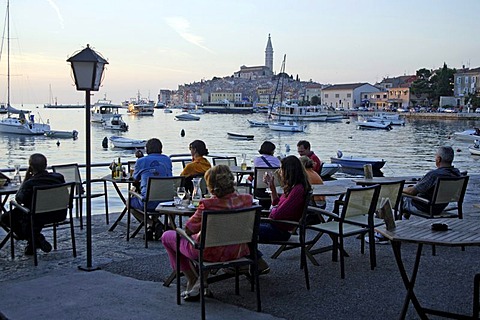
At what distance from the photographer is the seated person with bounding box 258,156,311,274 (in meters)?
5.43

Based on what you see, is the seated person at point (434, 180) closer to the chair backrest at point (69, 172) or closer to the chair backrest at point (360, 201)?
the chair backrest at point (360, 201)

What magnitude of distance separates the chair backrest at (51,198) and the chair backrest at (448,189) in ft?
13.3

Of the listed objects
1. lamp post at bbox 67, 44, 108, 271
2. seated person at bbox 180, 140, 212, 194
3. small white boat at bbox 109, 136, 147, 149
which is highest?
lamp post at bbox 67, 44, 108, 271

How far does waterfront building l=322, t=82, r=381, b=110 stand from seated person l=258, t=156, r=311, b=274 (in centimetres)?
14909

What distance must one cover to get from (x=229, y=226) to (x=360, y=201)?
1842 millimetres

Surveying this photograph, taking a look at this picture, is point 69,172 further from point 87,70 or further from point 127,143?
point 127,143

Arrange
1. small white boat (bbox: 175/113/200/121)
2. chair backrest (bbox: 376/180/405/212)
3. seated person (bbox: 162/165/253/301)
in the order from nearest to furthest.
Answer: seated person (bbox: 162/165/253/301) < chair backrest (bbox: 376/180/405/212) < small white boat (bbox: 175/113/200/121)

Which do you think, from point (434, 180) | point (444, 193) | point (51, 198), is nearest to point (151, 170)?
point (51, 198)

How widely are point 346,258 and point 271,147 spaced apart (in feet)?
9.41

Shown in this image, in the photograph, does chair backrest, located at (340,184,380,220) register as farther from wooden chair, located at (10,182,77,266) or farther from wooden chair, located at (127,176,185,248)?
wooden chair, located at (10,182,77,266)

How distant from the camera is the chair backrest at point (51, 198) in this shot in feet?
20.2

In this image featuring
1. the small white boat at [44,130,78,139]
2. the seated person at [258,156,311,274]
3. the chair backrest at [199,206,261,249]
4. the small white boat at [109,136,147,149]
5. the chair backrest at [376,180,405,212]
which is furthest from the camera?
the small white boat at [44,130,78,139]

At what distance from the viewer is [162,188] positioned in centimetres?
702

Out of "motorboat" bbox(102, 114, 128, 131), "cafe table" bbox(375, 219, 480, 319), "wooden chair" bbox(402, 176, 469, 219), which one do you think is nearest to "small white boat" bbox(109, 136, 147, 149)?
"motorboat" bbox(102, 114, 128, 131)
